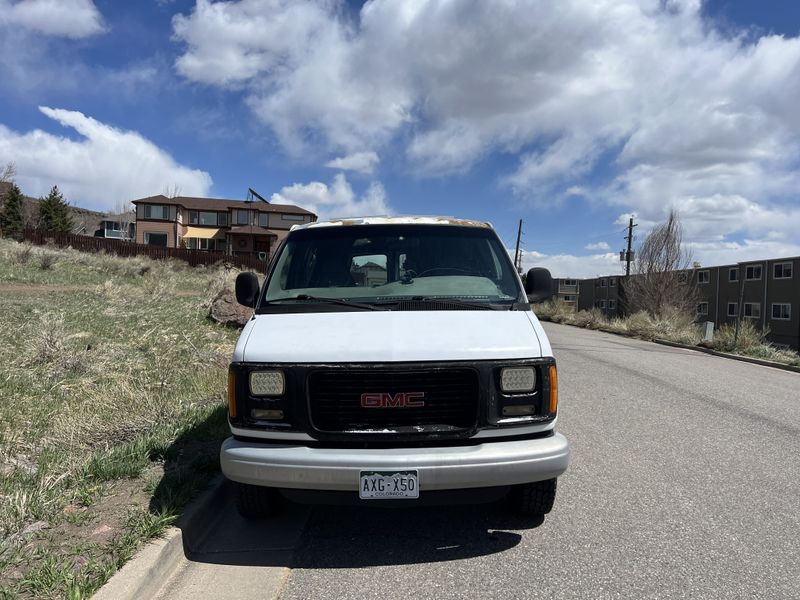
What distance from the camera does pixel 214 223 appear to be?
203 feet

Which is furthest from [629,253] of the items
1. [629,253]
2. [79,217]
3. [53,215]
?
[79,217]

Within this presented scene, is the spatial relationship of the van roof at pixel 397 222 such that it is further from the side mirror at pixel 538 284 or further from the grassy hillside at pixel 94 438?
the grassy hillside at pixel 94 438

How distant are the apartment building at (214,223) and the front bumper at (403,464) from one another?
5454 cm

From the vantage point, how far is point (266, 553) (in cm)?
343

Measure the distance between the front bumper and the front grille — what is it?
13cm

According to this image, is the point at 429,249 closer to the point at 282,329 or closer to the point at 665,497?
the point at 282,329

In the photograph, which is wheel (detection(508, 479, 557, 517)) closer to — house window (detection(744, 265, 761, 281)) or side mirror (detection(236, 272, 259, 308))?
side mirror (detection(236, 272, 259, 308))

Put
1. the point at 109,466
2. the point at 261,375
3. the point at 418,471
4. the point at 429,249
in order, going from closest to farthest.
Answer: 1. the point at 418,471
2. the point at 261,375
3. the point at 109,466
4. the point at 429,249

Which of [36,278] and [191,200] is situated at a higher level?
[191,200]

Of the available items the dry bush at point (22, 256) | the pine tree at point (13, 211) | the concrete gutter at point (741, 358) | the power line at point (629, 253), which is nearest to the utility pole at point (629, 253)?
the power line at point (629, 253)

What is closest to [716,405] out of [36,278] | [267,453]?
[267,453]

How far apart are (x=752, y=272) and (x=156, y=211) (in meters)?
55.5

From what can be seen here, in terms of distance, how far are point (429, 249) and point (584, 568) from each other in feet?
8.42

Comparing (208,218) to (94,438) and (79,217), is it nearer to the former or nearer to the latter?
(79,217)
